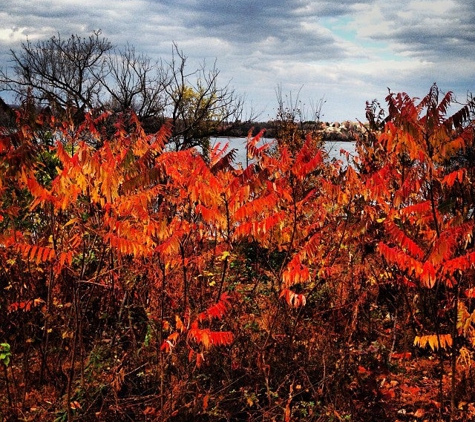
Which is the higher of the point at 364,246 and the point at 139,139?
the point at 139,139

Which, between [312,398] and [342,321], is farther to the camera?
[342,321]

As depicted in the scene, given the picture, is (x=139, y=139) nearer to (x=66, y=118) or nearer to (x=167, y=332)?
(x=66, y=118)

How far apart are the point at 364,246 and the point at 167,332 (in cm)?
368

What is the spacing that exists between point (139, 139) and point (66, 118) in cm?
180

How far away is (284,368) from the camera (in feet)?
24.8

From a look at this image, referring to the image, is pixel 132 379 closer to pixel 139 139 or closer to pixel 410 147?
pixel 139 139

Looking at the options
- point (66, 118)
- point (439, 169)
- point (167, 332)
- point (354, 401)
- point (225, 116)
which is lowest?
point (354, 401)

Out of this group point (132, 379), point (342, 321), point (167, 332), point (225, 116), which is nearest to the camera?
point (132, 379)

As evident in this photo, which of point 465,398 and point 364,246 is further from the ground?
point 364,246

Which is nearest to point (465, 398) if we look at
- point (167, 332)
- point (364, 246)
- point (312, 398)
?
point (312, 398)

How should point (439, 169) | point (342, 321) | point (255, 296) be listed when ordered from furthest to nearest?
point (255, 296), point (342, 321), point (439, 169)

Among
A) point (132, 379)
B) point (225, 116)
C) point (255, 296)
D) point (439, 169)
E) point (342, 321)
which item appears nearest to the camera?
point (439, 169)

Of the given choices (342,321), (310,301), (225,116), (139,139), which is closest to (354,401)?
(342,321)

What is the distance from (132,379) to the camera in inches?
298
